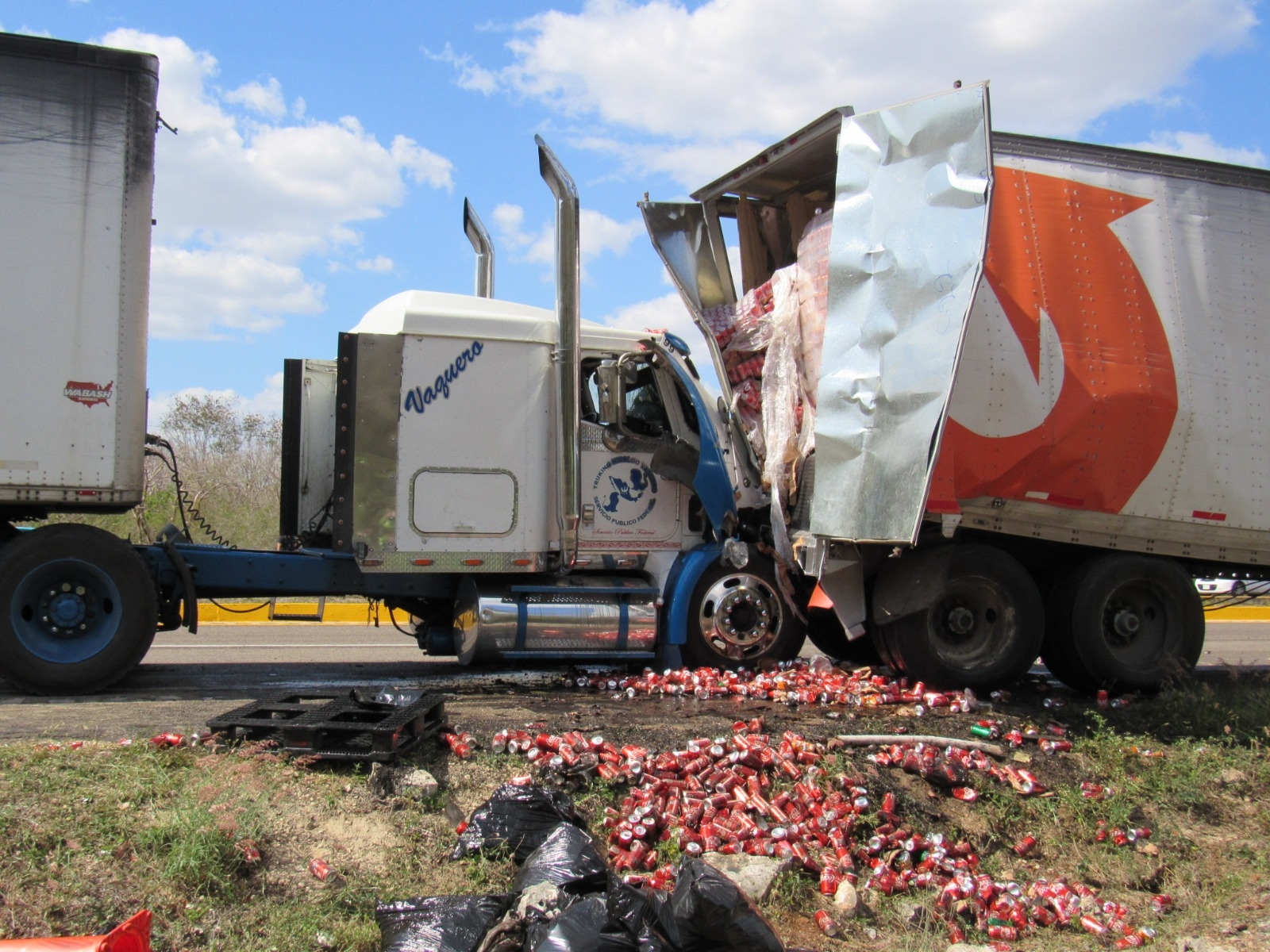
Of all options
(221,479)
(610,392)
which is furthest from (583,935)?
(221,479)

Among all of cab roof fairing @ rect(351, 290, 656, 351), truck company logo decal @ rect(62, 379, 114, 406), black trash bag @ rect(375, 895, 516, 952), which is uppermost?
cab roof fairing @ rect(351, 290, 656, 351)

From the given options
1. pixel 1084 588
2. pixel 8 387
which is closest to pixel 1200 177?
pixel 1084 588

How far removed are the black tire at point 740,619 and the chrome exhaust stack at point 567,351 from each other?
1068mm

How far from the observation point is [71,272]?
670cm

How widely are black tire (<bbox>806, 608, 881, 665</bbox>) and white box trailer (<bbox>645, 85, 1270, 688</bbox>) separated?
0.67 m

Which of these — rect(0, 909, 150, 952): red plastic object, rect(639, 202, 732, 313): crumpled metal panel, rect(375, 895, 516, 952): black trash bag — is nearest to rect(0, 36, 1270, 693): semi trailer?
rect(639, 202, 732, 313): crumpled metal panel

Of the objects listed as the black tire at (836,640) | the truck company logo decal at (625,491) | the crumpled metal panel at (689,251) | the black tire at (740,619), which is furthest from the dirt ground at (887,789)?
the crumpled metal panel at (689,251)

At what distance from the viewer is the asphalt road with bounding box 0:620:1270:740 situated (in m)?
5.89

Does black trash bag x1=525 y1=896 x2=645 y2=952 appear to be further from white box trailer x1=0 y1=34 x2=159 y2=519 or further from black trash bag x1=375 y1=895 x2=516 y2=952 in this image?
white box trailer x1=0 y1=34 x2=159 y2=519

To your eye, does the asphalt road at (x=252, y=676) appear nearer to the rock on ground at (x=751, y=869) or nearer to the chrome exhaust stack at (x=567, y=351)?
the chrome exhaust stack at (x=567, y=351)

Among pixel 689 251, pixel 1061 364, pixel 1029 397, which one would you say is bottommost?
pixel 1029 397

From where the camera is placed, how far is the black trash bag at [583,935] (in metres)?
3.30

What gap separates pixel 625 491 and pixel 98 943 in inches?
214

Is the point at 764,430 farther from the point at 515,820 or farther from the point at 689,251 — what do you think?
the point at 515,820
